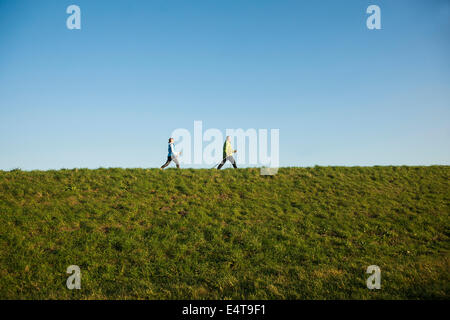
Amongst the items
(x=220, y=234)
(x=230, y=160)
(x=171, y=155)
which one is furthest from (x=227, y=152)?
(x=220, y=234)

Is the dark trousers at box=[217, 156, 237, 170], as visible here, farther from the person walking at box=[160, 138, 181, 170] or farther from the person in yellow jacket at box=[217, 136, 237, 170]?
the person walking at box=[160, 138, 181, 170]

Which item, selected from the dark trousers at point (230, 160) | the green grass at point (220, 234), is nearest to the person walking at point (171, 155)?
the green grass at point (220, 234)

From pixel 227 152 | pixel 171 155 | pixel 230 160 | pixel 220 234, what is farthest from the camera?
pixel 230 160

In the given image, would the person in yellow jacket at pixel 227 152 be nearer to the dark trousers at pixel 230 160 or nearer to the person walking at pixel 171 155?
the dark trousers at pixel 230 160

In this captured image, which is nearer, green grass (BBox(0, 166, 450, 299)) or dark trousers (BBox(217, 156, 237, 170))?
green grass (BBox(0, 166, 450, 299))

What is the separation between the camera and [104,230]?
1110 centimetres

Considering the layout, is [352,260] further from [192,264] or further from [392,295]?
[192,264]

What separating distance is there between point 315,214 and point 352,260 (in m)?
4.24

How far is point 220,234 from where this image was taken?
36.8ft

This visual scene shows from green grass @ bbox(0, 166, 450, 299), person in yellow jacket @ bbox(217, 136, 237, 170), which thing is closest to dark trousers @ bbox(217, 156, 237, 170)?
person in yellow jacket @ bbox(217, 136, 237, 170)

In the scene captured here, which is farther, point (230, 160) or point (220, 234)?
point (230, 160)

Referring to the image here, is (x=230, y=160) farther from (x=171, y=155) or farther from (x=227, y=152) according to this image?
(x=171, y=155)

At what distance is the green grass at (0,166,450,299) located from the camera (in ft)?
23.7
